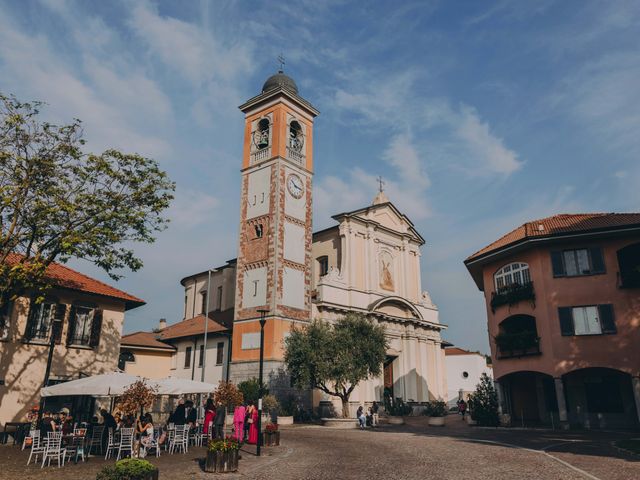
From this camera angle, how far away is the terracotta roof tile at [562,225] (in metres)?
26.7

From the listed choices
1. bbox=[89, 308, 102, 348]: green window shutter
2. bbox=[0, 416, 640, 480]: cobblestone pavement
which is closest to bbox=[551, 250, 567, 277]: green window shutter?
bbox=[0, 416, 640, 480]: cobblestone pavement

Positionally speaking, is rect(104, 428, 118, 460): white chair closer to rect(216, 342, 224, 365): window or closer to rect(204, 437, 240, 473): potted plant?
rect(204, 437, 240, 473): potted plant

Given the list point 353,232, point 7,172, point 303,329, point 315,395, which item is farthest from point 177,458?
point 353,232

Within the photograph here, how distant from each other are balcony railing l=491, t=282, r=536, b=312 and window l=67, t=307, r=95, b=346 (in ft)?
76.6

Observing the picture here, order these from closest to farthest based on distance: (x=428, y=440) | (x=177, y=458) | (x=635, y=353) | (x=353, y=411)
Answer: (x=177, y=458)
(x=428, y=440)
(x=635, y=353)
(x=353, y=411)

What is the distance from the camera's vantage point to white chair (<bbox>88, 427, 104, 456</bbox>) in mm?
16898

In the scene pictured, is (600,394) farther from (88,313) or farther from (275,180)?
(88,313)

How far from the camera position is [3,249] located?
18.6 m

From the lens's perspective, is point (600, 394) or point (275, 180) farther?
point (275, 180)

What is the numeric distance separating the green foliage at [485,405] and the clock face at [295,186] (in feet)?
63.2

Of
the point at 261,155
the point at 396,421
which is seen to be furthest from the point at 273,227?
the point at 396,421

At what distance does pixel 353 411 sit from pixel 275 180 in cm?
1843

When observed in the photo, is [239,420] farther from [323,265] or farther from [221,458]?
[323,265]

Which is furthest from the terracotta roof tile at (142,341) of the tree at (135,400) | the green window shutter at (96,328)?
the tree at (135,400)
